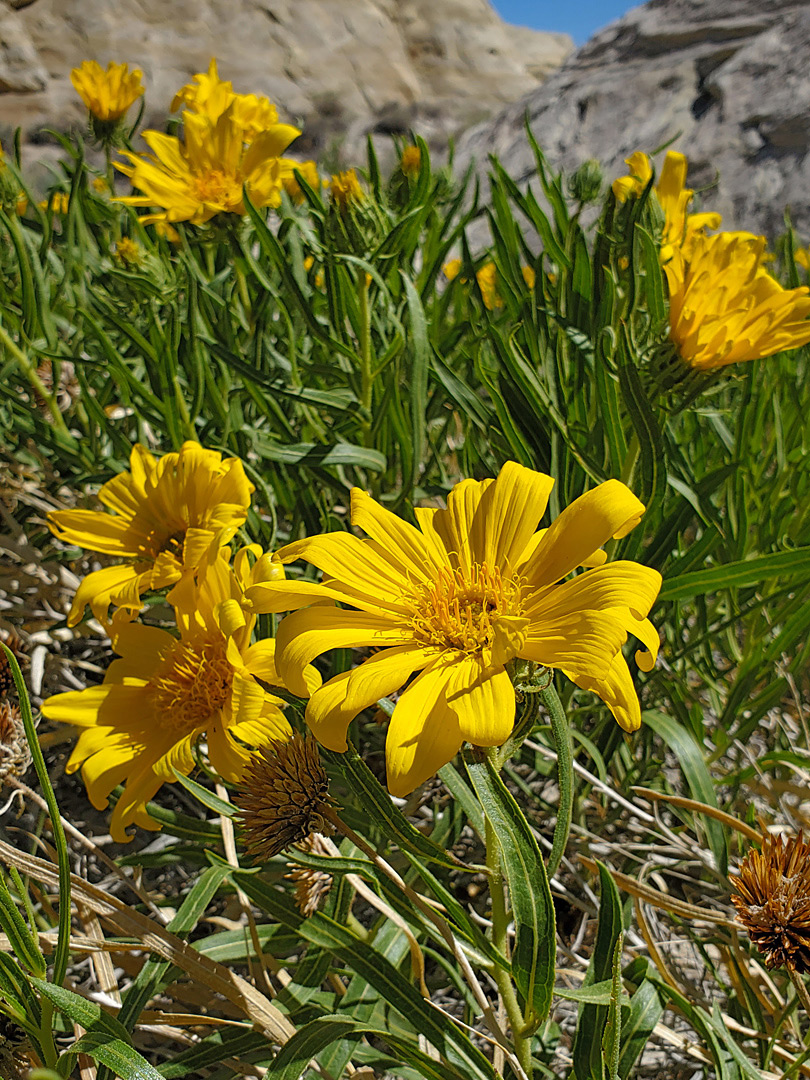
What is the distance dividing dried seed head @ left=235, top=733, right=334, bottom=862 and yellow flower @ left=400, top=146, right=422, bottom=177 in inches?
60.8

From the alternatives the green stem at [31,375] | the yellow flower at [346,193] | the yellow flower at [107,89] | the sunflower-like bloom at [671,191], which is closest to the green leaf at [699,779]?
the sunflower-like bloom at [671,191]

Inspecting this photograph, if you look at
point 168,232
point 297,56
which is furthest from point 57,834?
point 297,56

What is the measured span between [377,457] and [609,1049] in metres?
0.81

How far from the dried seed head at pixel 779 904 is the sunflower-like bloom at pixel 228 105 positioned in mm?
1399

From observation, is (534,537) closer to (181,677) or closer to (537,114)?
(181,677)

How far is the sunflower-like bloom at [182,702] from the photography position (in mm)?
761

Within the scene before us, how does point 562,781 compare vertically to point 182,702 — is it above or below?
above

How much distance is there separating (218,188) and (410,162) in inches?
27.7

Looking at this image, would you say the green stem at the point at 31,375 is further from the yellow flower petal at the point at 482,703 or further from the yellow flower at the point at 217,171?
the yellow flower petal at the point at 482,703

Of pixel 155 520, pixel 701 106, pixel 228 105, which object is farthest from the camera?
pixel 701 106

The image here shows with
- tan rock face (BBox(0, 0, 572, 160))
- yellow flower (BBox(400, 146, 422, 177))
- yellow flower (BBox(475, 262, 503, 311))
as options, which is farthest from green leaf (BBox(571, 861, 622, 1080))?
tan rock face (BBox(0, 0, 572, 160))

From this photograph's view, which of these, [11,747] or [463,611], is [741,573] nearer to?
[463,611]

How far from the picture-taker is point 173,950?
80 cm

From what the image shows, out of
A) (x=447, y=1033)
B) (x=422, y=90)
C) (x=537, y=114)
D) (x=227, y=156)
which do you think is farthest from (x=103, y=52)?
(x=447, y=1033)
